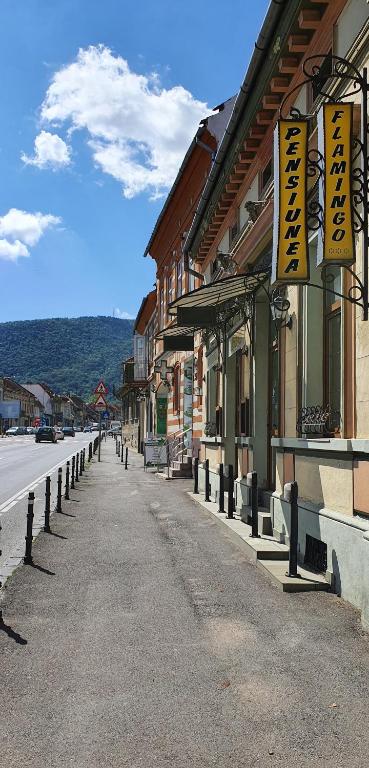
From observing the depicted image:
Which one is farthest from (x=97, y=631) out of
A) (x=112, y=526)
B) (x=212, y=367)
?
(x=212, y=367)

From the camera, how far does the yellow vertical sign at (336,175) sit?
653cm

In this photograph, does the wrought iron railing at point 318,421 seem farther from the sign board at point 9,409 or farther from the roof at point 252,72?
the sign board at point 9,409

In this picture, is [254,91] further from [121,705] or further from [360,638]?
[121,705]

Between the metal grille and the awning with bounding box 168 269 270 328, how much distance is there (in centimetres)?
404

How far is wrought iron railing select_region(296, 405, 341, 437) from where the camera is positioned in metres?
8.24

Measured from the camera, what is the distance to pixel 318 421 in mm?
8445

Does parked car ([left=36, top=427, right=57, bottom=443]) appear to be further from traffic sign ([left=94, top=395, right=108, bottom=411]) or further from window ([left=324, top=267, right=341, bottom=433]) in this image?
window ([left=324, top=267, right=341, bottom=433])

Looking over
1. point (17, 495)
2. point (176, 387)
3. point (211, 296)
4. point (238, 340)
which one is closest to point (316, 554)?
point (211, 296)

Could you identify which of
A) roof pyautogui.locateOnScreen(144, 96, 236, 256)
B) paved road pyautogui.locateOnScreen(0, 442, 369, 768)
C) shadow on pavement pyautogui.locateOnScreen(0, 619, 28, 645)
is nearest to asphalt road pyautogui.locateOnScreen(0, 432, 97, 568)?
paved road pyautogui.locateOnScreen(0, 442, 369, 768)

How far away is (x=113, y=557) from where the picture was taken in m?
9.59

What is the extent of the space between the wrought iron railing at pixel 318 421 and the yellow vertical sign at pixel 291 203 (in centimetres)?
186

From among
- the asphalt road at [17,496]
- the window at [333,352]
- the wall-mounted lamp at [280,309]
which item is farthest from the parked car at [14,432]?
the window at [333,352]

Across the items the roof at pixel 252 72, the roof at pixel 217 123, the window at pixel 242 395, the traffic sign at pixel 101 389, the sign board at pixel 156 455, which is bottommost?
the sign board at pixel 156 455

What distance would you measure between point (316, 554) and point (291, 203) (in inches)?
157
